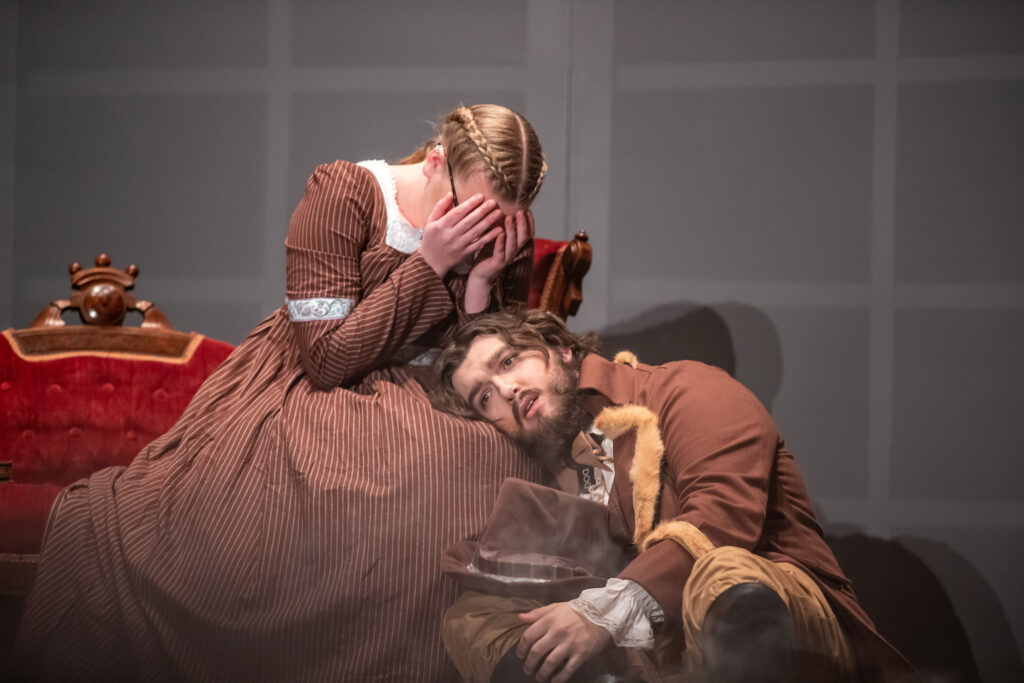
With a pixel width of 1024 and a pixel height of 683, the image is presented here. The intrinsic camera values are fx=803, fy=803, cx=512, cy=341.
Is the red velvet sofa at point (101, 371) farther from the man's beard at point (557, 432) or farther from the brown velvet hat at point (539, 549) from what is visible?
the brown velvet hat at point (539, 549)

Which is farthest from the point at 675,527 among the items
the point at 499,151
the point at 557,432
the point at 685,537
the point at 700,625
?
the point at 499,151

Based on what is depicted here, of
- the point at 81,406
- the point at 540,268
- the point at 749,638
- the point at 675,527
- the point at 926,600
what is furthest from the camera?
the point at 81,406

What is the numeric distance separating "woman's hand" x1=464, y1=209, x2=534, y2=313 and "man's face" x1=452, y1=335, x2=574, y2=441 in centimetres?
16

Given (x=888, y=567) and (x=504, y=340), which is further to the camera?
(x=888, y=567)

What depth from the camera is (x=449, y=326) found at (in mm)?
1737

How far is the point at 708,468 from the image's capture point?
3.96 ft

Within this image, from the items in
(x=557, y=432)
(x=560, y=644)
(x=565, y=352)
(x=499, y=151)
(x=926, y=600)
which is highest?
(x=499, y=151)

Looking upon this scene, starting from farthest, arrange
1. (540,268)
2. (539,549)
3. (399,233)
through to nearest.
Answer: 1. (540,268)
2. (399,233)
3. (539,549)

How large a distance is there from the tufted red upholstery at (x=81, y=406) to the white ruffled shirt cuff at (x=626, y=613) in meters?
1.64

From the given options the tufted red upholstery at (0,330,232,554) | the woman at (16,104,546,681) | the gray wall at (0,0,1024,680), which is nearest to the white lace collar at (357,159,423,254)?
the woman at (16,104,546,681)

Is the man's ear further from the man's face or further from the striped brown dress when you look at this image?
the striped brown dress

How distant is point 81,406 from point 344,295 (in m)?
1.10

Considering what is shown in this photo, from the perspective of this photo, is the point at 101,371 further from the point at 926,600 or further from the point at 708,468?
the point at 926,600

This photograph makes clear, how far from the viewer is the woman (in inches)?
50.2
